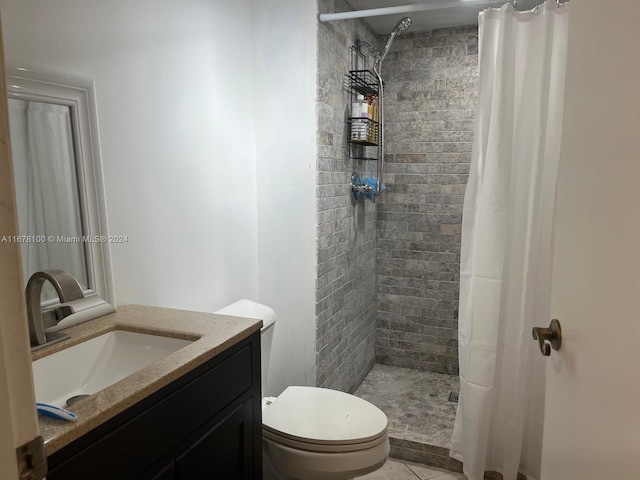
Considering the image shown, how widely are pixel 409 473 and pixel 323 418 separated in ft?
2.61

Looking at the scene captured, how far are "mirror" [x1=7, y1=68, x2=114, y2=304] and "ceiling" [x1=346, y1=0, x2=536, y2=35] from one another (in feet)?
5.41

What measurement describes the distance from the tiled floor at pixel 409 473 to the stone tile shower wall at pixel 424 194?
3.05 ft

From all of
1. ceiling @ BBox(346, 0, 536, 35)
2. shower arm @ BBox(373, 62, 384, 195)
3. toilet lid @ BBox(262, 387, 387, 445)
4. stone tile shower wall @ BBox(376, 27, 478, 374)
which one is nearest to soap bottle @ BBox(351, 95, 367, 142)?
shower arm @ BBox(373, 62, 384, 195)

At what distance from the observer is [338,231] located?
7.70ft

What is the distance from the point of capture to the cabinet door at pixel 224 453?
1.09 m

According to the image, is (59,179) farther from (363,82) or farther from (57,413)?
(363,82)

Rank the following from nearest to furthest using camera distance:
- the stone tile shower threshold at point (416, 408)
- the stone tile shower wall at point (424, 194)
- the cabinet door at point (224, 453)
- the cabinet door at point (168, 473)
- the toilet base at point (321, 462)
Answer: the cabinet door at point (168, 473) → the cabinet door at point (224, 453) → the toilet base at point (321, 462) → the stone tile shower threshold at point (416, 408) → the stone tile shower wall at point (424, 194)

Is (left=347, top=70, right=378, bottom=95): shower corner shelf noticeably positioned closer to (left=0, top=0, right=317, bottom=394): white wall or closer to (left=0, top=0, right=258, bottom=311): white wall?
(left=0, top=0, right=317, bottom=394): white wall

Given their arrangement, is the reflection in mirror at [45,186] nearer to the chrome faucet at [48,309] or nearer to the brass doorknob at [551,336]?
the chrome faucet at [48,309]

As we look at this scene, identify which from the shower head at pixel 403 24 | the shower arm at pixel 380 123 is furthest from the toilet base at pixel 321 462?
the shower head at pixel 403 24

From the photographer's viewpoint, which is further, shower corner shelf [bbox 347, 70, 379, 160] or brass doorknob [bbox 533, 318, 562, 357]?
shower corner shelf [bbox 347, 70, 379, 160]

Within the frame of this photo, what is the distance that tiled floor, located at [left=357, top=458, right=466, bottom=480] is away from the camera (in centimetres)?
212

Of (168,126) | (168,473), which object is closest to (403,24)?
(168,126)

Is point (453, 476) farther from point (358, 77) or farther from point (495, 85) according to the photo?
point (358, 77)
